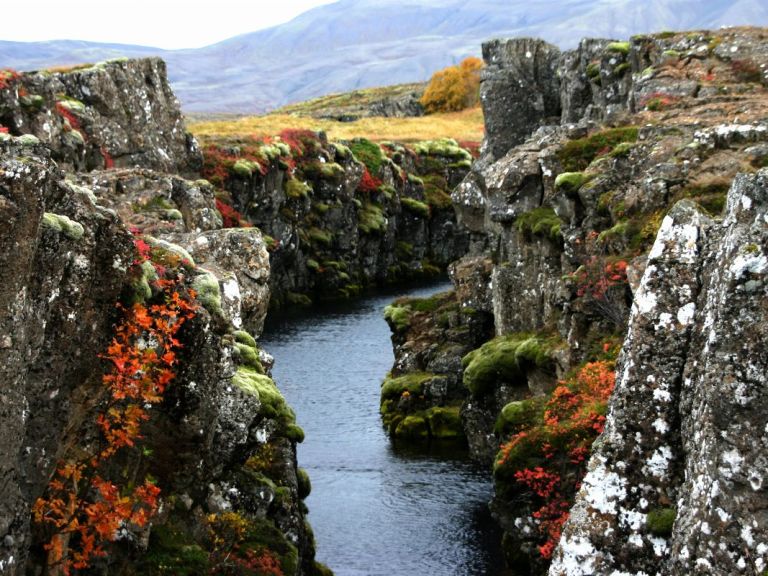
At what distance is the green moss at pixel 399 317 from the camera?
3140 inches

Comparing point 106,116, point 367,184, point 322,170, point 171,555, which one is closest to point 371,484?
point 171,555

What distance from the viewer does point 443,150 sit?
506 feet

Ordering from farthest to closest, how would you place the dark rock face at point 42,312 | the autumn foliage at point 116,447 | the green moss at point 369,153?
the green moss at point 369,153
the autumn foliage at point 116,447
the dark rock face at point 42,312

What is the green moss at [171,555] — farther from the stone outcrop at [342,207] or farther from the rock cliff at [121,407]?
the stone outcrop at [342,207]

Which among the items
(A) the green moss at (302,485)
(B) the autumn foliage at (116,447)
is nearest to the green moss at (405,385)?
(A) the green moss at (302,485)

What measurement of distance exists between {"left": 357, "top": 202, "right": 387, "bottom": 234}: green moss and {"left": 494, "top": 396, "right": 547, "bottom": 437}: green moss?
8351cm

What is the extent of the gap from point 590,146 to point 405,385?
65.3 feet

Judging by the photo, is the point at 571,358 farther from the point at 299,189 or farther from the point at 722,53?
the point at 299,189

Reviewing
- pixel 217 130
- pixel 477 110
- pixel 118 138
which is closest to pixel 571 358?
pixel 118 138

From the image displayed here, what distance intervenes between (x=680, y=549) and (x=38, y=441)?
555 inches

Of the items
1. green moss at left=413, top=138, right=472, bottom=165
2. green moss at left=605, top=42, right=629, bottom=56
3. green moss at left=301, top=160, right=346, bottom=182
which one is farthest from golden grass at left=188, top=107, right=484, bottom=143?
green moss at left=605, top=42, right=629, bottom=56

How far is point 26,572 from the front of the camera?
26.9 meters

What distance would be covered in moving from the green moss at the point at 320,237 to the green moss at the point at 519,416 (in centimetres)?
7866

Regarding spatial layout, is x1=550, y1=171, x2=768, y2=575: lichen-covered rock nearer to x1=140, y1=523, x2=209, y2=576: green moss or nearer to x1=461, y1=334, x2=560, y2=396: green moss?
x1=140, y1=523, x2=209, y2=576: green moss
